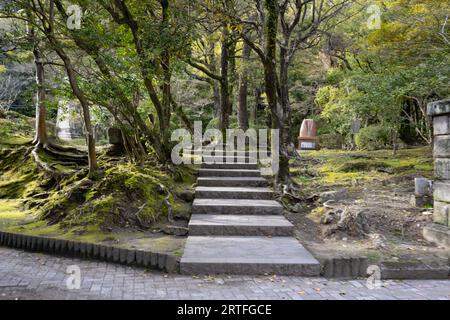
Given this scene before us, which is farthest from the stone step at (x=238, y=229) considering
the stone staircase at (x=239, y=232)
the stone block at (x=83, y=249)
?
the stone block at (x=83, y=249)

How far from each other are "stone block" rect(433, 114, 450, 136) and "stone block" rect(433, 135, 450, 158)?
0.07m

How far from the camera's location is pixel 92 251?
193 inches

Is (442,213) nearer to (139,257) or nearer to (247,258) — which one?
(247,258)

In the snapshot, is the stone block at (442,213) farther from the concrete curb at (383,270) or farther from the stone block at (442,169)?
the concrete curb at (383,270)

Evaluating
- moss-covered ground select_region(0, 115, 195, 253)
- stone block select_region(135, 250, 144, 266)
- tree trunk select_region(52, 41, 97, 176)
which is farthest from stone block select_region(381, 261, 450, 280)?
tree trunk select_region(52, 41, 97, 176)

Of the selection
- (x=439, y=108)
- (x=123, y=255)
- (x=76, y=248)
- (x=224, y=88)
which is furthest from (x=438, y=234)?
(x=224, y=88)

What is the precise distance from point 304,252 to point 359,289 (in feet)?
3.09

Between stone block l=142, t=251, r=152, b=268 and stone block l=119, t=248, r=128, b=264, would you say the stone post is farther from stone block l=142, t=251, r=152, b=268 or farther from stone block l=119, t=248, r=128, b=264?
stone block l=119, t=248, r=128, b=264

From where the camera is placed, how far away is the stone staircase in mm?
4297

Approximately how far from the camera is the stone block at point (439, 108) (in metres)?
4.88

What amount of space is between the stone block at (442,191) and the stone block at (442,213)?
0.22 feet

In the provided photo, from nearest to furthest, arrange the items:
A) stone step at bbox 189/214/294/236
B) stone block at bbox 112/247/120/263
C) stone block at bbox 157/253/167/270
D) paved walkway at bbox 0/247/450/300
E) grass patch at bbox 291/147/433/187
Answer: paved walkway at bbox 0/247/450/300, stone block at bbox 157/253/167/270, stone block at bbox 112/247/120/263, stone step at bbox 189/214/294/236, grass patch at bbox 291/147/433/187
